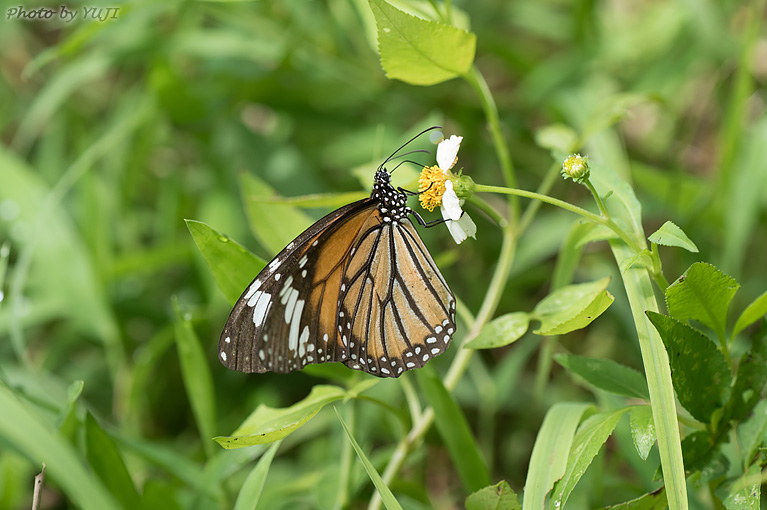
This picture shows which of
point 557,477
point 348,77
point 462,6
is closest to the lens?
point 557,477

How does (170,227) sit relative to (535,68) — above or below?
below

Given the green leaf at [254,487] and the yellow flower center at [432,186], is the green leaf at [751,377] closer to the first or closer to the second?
the yellow flower center at [432,186]

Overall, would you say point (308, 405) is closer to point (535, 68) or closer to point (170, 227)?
point (170, 227)

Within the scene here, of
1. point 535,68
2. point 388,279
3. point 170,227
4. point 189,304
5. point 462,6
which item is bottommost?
point 189,304

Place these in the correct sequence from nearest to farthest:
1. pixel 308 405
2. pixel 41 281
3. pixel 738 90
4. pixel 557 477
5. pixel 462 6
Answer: pixel 557 477
pixel 308 405
pixel 738 90
pixel 41 281
pixel 462 6

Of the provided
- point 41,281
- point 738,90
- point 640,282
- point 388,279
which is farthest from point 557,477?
point 41,281

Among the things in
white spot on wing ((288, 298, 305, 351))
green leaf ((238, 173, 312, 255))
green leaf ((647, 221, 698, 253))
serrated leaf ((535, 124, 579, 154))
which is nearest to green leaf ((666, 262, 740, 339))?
green leaf ((647, 221, 698, 253))

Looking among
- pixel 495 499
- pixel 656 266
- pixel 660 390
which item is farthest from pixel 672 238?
pixel 495 499

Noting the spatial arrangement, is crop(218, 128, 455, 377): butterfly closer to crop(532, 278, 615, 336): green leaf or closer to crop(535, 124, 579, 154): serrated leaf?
crop(532, 278, 615, 336): green leaf

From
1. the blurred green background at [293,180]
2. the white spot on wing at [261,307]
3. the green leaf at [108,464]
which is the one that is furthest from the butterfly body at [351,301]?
the blurred green background at [293,180]
